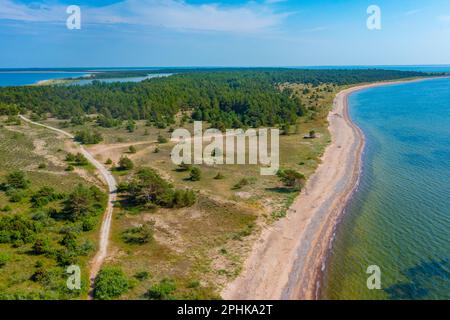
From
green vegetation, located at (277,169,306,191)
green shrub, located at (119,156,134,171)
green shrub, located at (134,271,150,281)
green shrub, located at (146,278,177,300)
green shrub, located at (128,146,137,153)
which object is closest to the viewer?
green shrub, located at (146,278,177,300)

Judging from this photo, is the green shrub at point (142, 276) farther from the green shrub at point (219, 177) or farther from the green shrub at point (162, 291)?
the green shrub at point (219, 177)

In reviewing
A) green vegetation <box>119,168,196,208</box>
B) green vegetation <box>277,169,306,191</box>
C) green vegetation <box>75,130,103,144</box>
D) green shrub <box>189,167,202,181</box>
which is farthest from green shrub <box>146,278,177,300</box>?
green vegetation <box>75,130,103,144</box>

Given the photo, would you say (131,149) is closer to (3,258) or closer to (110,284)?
(3,258)

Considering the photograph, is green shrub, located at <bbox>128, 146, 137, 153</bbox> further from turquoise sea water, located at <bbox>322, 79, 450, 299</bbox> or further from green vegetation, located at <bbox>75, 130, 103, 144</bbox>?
turquoise sea water, located at <bbox>322, 79, 450, 299</bbox>

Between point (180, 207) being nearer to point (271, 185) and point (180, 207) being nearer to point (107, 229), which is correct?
point (107, 229)
